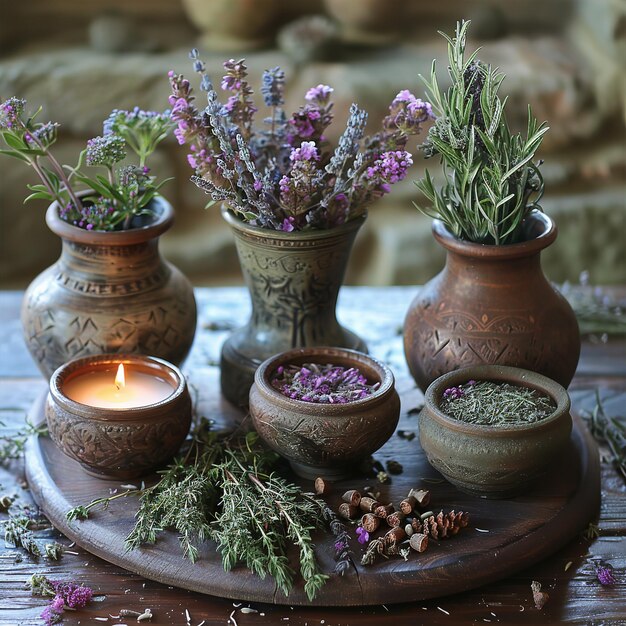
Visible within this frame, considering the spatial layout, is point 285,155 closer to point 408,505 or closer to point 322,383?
point 322,383

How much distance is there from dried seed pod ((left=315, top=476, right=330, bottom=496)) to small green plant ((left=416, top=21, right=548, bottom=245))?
1.04ft

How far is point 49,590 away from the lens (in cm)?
88

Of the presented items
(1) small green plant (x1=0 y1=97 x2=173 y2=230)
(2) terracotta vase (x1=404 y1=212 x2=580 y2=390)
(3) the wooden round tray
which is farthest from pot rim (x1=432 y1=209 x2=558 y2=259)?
(1) small green plant (x1=0 y1=97 x2=173 y2=230)

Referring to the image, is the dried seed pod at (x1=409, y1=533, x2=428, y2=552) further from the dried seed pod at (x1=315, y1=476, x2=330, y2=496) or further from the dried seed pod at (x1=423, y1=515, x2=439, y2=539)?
the dried seed pod at (x1=315, y1=476, x2=330, y2=496)

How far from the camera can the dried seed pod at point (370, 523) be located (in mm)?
921

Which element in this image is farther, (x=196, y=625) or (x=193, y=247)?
(x=193, y=247)

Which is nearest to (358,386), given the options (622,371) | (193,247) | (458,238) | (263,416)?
(263,416)

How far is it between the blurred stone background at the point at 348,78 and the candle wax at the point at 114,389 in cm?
160

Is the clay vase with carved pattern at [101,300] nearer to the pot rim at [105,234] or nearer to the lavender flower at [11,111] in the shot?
the pot rim at [105,234]

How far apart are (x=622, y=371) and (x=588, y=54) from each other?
1638 mm

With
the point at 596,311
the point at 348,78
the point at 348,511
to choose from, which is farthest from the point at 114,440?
the point at 348,78

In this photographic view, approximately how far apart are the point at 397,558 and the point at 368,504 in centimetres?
7

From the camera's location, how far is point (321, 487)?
0.98m

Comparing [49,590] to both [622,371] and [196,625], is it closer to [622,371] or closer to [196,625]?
[196,625]
